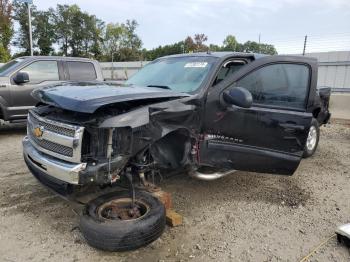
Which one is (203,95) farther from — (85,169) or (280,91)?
(85,169)

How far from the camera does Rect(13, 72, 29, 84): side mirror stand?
25.1ft

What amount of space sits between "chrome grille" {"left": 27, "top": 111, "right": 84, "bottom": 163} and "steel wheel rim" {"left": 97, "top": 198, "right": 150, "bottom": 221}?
0.67 m

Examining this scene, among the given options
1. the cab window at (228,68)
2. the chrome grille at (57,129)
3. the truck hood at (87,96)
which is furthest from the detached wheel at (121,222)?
the cab window at (228,68)

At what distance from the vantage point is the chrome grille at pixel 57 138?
122 inches

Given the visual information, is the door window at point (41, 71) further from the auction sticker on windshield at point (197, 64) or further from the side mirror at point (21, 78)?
the auction sticker on windshield at point (197, 64)

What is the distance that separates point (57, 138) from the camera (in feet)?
10.7

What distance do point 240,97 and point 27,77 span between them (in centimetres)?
582

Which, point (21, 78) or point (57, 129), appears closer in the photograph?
point (57, 129)

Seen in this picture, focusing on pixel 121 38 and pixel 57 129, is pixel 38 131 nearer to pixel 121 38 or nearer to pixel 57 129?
pixel 57 129

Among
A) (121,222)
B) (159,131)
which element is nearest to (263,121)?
(159,131)

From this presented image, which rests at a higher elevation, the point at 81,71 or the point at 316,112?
the point at 81,71

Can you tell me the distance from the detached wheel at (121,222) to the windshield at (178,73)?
1455mm

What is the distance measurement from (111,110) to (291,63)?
2641mm

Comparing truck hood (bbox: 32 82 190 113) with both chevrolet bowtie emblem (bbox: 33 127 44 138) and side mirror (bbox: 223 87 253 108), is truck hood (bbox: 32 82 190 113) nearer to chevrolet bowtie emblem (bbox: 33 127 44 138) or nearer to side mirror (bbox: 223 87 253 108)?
chevrolet bowtie emblem (bbox: 33 127 44 138)
